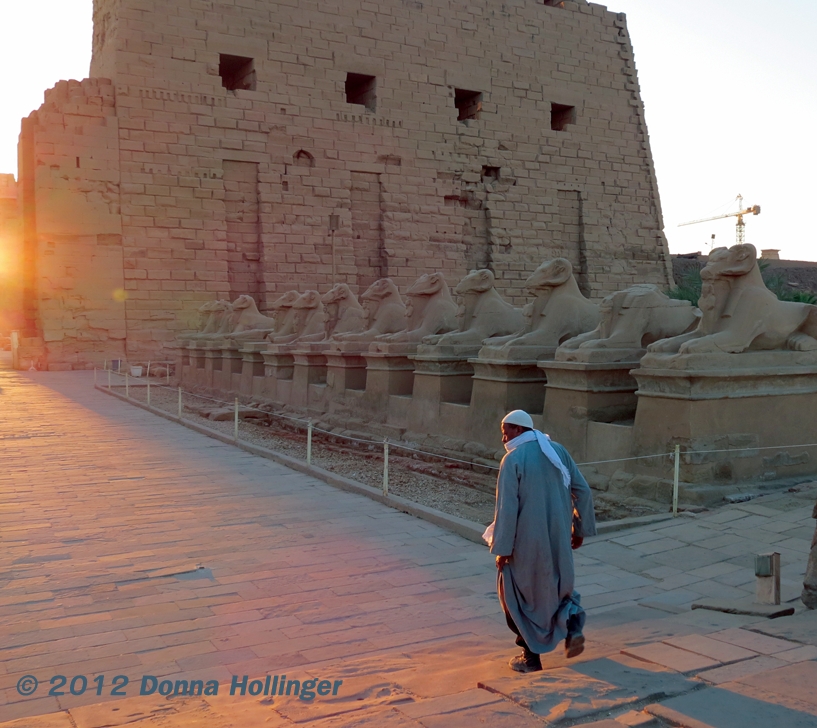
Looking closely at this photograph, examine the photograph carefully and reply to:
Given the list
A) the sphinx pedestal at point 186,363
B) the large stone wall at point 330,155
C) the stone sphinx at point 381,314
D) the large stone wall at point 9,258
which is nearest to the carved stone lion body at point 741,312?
the stone sphinx at point 381,314

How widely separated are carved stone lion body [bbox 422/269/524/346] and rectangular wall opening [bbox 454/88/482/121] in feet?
50.4

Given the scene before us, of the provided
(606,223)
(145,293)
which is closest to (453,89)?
(606,223)

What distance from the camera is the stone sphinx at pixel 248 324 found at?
579 inches

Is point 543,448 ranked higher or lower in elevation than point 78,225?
lower

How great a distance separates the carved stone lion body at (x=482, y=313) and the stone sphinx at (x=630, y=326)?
190 cm

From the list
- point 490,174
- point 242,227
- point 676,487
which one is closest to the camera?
point 676,487

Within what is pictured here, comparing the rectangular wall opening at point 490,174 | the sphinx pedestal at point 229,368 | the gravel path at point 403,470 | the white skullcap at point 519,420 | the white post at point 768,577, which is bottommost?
the gravel path at point 403,470

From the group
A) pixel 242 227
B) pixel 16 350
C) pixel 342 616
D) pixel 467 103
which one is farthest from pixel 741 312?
pixel 467 103

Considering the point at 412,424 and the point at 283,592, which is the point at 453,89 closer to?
the point at 412,424

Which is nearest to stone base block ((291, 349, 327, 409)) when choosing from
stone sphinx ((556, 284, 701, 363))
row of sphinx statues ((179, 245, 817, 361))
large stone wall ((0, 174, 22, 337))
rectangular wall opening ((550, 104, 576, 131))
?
row of sphinx statues ((179, 245, 817, 361))

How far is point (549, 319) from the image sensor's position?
836 cm

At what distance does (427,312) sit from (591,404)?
3.55 meters

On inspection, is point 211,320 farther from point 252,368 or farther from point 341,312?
point 341,312

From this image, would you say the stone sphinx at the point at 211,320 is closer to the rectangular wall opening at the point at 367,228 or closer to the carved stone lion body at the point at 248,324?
the carved stone lion body at the point at 248,324
